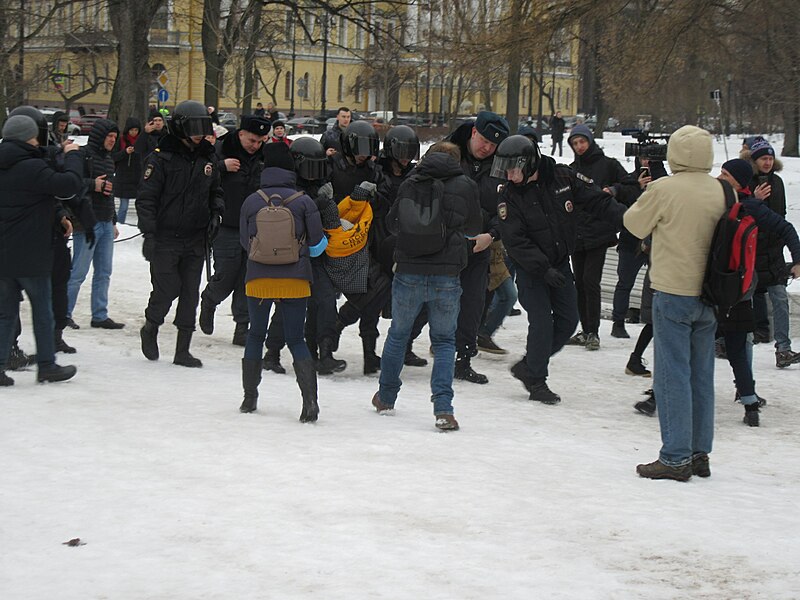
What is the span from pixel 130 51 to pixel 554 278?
16.8 metres

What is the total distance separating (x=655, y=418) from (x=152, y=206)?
13.1ft

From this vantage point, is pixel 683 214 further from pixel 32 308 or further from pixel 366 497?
pixel 32 308

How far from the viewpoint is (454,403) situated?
8578mm

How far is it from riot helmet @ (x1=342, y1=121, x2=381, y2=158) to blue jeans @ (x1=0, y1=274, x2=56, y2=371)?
95.7 inches

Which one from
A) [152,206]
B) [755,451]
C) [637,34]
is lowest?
[755,451]

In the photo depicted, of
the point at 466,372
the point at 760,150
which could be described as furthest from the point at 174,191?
the point at 760,150

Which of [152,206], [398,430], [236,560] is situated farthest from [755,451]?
[152,206]

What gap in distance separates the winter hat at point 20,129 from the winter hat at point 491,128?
10.9 feet

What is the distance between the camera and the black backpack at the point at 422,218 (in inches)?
293

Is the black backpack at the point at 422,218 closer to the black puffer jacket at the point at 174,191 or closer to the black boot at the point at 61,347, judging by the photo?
the black puffer jacket at the point at 174,191

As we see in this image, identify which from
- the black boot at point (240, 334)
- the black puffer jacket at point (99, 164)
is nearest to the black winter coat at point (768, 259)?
the black boot at point (240, 334)

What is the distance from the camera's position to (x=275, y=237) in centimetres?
731

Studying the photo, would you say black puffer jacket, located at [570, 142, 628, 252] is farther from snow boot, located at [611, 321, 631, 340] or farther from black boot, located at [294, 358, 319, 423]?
black boot, located at [294, 358, 319, 423]

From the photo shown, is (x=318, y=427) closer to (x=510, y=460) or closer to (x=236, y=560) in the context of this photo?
(x=510, y=460)
